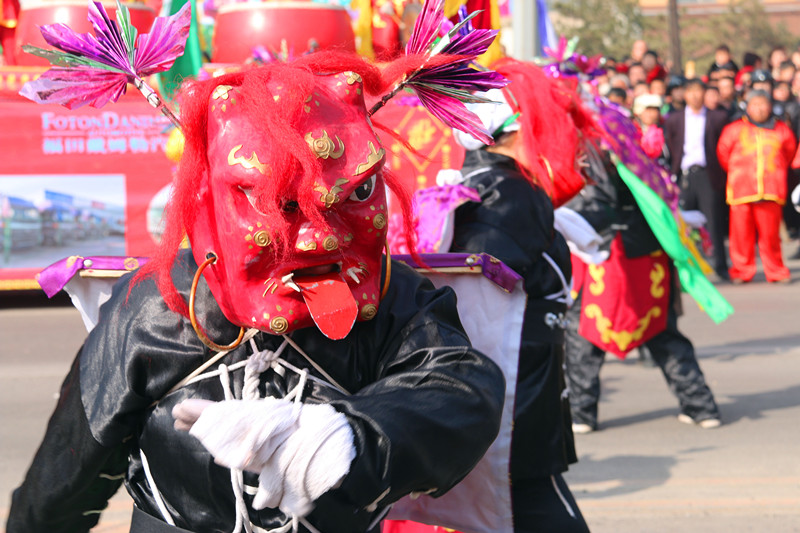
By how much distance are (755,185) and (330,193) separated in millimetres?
9423

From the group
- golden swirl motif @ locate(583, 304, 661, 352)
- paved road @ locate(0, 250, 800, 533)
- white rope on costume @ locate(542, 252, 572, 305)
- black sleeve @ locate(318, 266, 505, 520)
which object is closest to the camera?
black sleeve @ locate(318, 266, 505, 520)

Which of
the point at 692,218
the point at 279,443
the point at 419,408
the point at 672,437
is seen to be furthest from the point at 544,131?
the point at 692,218

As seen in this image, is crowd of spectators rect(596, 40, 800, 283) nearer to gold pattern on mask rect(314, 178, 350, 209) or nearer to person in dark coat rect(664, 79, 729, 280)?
person in dark coat rect(664, 79, 729, 280)

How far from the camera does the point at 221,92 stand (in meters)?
1.67

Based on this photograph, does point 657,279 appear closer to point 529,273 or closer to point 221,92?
point 529,273

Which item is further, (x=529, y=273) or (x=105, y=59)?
A: (x=529, y=273)

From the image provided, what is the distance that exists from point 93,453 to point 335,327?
1.76 ft

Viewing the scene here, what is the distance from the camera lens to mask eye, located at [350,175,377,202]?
1.69 m

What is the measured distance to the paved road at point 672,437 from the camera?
14.0ft

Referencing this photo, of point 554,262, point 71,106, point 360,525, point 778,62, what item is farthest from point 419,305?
point 778,62

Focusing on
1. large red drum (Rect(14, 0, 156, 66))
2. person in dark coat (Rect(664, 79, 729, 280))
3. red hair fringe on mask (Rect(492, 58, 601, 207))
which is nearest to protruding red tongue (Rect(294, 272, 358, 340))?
red hair fringe on mask (Rect(492, 58, 601, 207))

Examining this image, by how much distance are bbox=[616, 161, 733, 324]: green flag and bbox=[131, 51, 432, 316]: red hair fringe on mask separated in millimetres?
3766

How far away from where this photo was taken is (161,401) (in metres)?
1.78

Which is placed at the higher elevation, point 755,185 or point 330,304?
point 330,304
